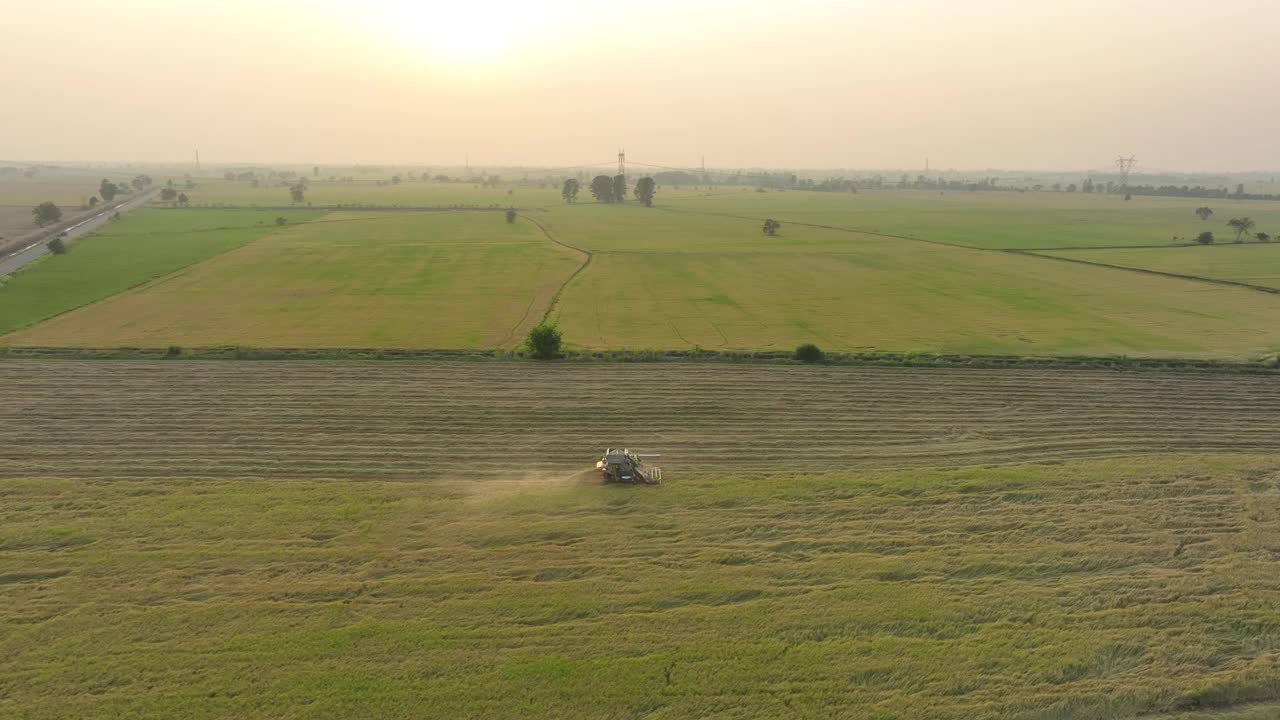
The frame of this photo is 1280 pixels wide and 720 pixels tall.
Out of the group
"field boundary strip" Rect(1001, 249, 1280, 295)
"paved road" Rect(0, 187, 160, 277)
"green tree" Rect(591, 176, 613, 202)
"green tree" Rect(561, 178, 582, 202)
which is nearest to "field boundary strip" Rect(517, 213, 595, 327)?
"paved road" Rect(0, 187, 160, 277)

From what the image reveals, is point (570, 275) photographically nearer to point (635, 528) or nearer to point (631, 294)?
point (631, 294)

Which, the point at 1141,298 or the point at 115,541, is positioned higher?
the point at 1141,298

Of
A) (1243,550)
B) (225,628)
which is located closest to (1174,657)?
(1243,550)

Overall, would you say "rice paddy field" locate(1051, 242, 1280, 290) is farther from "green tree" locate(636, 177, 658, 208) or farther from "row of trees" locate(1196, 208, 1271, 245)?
"green tree" locate(636, 177, 658, 208)

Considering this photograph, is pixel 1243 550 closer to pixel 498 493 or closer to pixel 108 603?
pixel 498 493

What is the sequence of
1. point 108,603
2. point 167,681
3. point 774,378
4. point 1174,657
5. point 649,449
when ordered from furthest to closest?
point 774,378 < point 649,449 < point 108,603 < point 1174,657 < point 167,681

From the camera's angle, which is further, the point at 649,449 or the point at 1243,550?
the point at 649,449

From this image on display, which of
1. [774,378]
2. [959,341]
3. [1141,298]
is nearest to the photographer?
[774,378]
